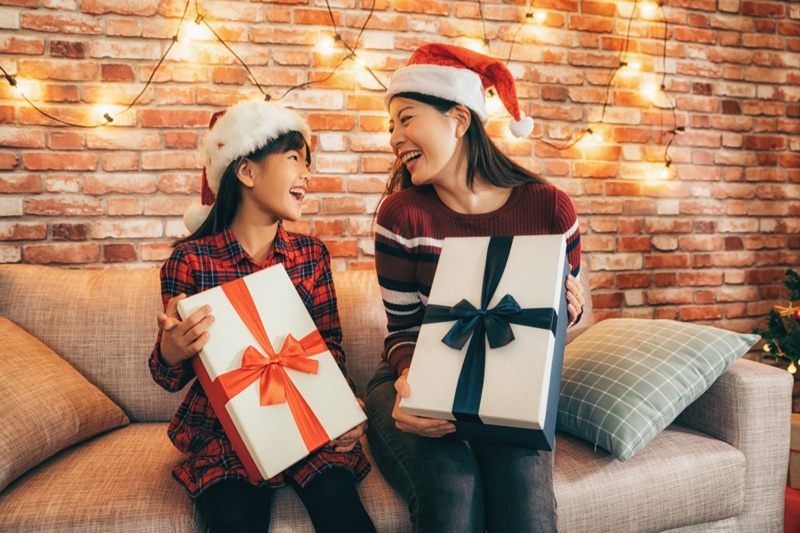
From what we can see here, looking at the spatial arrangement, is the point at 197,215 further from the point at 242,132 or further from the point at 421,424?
the point at 421,424

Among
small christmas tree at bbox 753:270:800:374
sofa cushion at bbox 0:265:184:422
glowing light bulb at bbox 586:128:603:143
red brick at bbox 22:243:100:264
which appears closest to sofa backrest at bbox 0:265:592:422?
sofa cushion at bbox 0:265:184:422

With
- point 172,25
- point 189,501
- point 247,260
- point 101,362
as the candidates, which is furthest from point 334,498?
point 172,25

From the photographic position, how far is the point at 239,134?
148 centimetres

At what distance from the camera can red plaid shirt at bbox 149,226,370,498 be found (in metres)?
1.19

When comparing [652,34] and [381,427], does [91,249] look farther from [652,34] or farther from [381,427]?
[652,34]

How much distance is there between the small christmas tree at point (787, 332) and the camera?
6.54 ft

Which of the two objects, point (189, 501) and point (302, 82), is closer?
point (189, 501)

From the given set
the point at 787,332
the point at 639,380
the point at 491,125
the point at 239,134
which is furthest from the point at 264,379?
the point at 787,332

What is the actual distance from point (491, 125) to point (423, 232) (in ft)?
3.40

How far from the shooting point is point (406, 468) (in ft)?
3.89

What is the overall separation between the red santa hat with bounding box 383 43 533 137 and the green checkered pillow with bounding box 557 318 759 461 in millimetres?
667

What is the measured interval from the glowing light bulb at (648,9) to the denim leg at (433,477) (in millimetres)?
2114

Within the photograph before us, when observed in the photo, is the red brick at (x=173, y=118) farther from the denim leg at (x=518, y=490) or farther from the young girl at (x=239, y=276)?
the denim leg at (x=518, y=490)

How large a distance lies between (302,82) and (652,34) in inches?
60.4
